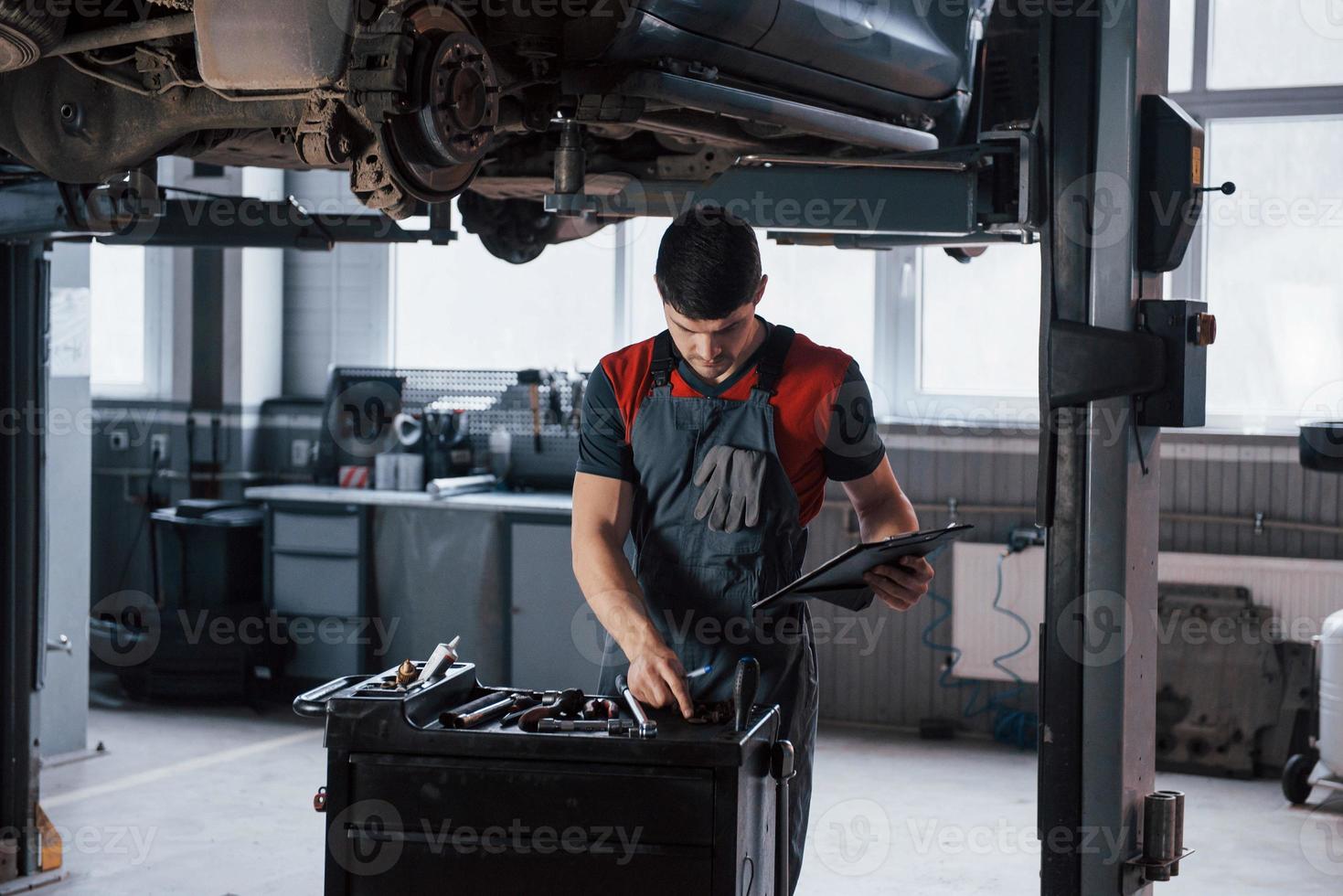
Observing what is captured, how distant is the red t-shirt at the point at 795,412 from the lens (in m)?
2.39

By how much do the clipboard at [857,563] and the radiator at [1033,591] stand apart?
308 centimetres

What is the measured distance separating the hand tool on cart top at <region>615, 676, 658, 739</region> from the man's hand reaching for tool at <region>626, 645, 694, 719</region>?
0.02 meters

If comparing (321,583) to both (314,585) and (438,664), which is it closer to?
(314,585)

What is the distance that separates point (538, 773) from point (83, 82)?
139 cm

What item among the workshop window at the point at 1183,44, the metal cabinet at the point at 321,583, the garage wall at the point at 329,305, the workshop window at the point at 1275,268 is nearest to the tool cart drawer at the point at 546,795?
the metal cabinet at the point at 321,583

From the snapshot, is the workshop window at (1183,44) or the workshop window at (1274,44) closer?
the workshop window at (1274,44)

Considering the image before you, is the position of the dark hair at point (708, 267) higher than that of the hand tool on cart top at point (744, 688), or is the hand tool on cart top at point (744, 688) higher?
the dark hair at point (708, 267)

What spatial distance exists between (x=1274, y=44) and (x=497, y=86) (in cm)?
406

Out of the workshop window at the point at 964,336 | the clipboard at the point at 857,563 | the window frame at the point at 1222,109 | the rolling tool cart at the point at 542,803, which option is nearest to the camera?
the rolling tool cart at the point at 542,803

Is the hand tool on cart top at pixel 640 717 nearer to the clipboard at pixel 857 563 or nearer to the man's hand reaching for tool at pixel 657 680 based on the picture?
the man's hand reaching for tool at pixel 657 680

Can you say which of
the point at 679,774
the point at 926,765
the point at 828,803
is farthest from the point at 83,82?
the point at 926,765

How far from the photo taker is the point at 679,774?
1740 millimetres

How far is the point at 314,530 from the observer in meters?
5.58

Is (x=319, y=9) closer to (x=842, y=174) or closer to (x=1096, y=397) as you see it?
(x=842, y=174)
